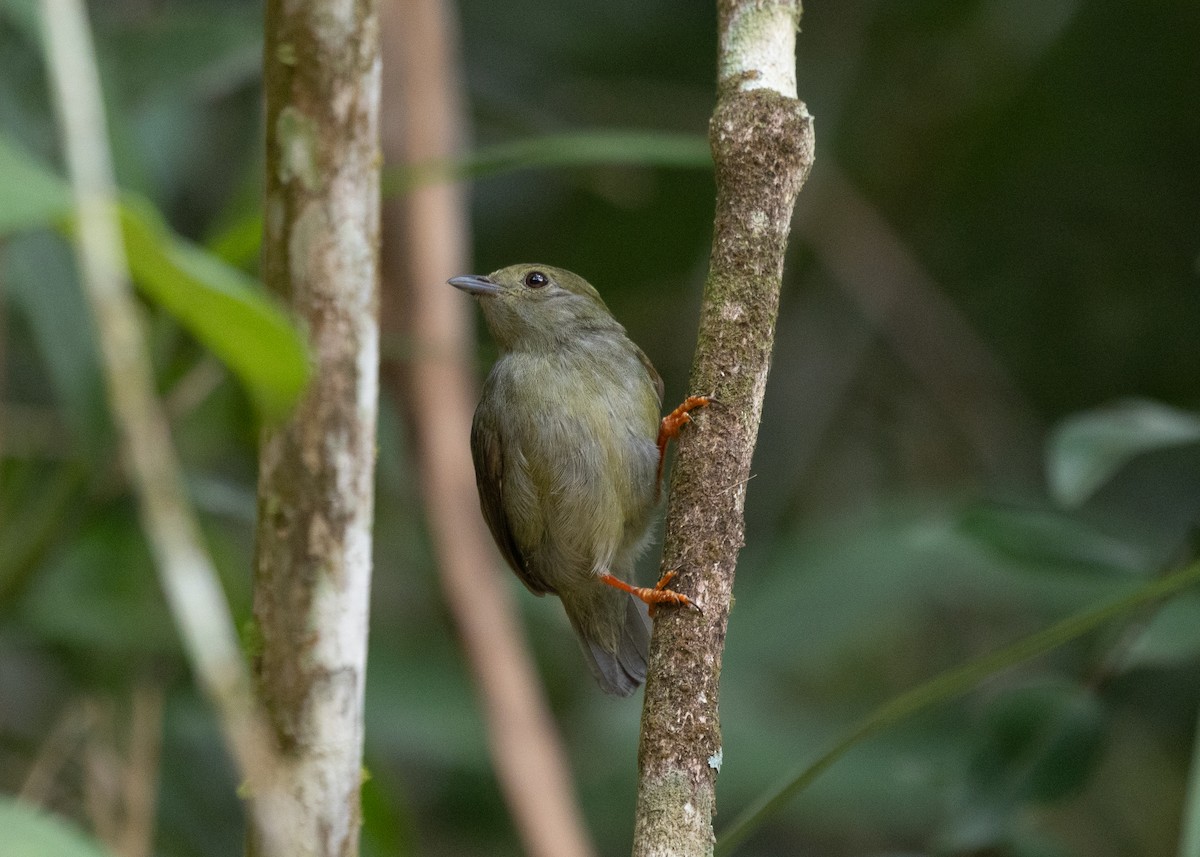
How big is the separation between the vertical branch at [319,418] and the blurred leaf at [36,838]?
958mm

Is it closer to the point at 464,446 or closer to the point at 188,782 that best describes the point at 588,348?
the point at 464,446

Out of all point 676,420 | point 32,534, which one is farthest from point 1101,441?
point 32,534

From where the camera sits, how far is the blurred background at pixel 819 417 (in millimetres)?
3723

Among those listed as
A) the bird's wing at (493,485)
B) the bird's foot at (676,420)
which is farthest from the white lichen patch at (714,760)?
the bird's wing at (493,485)

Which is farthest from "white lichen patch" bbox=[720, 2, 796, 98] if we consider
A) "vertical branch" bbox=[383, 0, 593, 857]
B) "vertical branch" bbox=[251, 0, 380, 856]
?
"vertical branch" bbox=[383, 0, 593, 857]

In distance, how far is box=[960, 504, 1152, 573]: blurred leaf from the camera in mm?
3334

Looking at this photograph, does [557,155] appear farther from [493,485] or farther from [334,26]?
[334,26]

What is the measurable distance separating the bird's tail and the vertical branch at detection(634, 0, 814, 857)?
1.90 meters

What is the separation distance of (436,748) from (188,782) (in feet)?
2.84

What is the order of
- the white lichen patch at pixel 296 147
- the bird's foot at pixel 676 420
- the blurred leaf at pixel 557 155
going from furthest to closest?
the blurred leaf at pixel 557 155
the bird's foot at pixel 676 420
the white lichen patch at pixel 296 147

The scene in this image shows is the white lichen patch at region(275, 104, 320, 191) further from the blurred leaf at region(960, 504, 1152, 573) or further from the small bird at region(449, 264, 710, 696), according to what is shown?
the blurred leaf at region(960, 504, 1152, 573)

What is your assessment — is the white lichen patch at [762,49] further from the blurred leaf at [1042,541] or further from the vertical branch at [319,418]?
the blurred leaf at [1042,541]

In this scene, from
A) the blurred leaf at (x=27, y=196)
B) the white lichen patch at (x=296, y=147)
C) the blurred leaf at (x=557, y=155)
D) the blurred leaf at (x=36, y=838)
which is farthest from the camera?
the blurred leaf at (x=557, y=155)

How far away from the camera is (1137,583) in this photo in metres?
3.24
